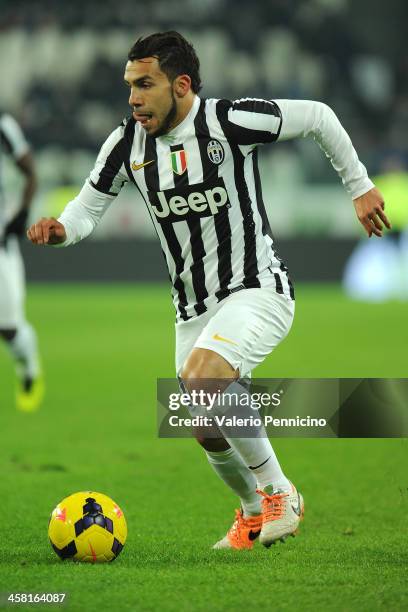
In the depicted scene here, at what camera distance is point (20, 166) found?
884 cm

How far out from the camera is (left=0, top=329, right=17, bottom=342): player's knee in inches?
336

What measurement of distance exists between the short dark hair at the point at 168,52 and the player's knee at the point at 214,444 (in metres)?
1.45

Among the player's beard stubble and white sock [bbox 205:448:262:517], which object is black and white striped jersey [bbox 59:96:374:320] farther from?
white sock [bbox 205:448:262:517]

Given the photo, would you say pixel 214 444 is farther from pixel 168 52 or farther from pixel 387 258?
pixel 387 258

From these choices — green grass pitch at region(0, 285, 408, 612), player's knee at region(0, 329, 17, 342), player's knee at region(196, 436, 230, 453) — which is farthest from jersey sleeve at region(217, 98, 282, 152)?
player's knee at region(0, 329, 17, 342)

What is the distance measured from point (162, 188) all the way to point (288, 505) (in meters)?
1.36

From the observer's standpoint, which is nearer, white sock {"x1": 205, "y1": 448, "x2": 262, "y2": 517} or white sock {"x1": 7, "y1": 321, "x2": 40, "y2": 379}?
white sock {"x1": 205, "y1": 448, "x2": 262, "y2": 517}

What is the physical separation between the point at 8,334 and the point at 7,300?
0.89ft

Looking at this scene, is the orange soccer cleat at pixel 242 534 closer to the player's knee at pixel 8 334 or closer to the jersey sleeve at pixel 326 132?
the jersey sleeve at pixel 326 132

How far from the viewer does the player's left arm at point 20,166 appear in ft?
28.0

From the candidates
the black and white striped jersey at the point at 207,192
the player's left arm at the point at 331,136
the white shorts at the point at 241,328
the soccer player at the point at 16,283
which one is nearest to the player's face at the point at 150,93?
the black and white striped jersey at the point at 207,192

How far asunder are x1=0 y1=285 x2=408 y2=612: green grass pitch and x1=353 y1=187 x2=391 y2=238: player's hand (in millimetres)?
867

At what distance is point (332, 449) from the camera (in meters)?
7.21

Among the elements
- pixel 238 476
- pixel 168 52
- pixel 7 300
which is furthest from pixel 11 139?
pixel 238 476
